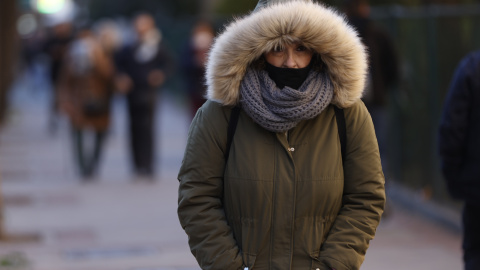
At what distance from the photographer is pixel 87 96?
484 inches

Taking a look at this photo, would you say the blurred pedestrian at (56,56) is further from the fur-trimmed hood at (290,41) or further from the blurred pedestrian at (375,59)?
the fur-trimmed hood at (290,41)

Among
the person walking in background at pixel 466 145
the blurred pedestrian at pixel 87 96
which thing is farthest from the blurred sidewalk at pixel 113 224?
the person walking in background at pixel 466 145

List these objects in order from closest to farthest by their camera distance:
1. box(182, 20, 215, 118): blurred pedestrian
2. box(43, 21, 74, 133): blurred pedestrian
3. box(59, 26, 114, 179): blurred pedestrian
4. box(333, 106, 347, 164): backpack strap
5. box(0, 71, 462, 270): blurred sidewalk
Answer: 1. box(333, 106, 347, 164): backpack strap
2. box(0, 71, 462, 270): blurred sidewalk
3. box(59, 26, 114, 179): blurred pedestrian
4. box(182, 20, 215, 118): blurred pedestrian
5. box(43, 21, 74, 133): blurred pedestrian

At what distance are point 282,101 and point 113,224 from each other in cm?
617

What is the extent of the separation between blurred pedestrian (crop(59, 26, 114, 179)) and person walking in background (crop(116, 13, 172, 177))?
25cm

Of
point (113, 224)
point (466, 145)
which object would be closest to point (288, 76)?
point (466, 145)

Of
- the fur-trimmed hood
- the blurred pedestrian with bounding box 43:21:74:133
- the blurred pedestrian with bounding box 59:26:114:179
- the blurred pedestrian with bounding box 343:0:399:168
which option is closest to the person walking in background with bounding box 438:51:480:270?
the fur-trimmed hood

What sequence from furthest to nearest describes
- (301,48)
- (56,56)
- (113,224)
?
(56,56), (113,224), (301,48)

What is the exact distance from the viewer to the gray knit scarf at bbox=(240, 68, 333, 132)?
3422 millimetres

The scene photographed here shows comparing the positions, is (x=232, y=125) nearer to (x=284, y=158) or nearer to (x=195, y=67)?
(x=284, y=158)

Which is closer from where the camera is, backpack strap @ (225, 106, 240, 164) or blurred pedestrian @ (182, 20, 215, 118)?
backpack strap @ (225, 106, 240, 164)

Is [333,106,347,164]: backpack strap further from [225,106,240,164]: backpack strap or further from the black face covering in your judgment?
[225,106,240,164]: backpack strap

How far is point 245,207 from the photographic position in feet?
11.4

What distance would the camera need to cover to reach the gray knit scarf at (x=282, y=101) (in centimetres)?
342
